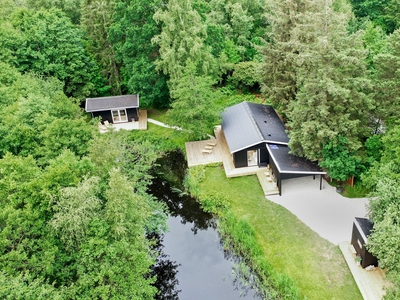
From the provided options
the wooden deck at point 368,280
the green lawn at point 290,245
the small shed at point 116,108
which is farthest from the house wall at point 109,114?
the wooden deck at point 368,280

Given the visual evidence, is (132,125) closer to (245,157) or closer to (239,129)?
(239,129)

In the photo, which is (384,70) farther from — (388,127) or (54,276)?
(54,276)

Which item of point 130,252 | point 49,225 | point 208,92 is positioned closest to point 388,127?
point 208,92

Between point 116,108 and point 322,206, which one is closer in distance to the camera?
point 322,206

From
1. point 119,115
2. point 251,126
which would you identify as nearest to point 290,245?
point 251,126

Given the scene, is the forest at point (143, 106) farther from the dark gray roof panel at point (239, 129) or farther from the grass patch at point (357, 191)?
the dark gray roof panel at point (239, 129)

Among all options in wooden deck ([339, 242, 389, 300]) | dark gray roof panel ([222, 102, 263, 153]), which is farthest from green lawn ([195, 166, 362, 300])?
dark gray roof panel ([222, 102, 263, 153])
